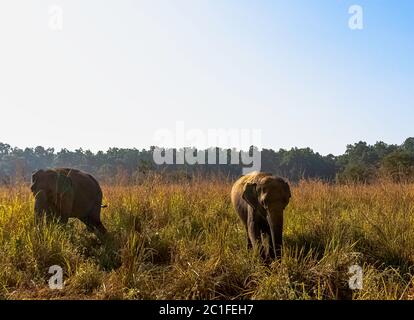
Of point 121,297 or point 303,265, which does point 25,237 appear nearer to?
point 121,297

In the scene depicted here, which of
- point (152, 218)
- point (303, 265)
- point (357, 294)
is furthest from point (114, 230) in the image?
point (357, 294)

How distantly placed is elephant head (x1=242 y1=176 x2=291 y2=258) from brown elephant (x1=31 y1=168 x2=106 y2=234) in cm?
275

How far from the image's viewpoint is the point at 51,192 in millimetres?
6547

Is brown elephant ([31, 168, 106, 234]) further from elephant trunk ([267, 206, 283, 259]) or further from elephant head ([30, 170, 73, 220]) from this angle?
elephant trunk ([267, 206, 283, 259])

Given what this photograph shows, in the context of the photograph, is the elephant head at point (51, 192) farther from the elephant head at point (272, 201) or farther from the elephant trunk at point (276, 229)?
the elephant trunk at point (276, 229)

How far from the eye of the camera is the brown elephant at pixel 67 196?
21.0 ft

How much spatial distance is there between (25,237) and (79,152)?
64.4m

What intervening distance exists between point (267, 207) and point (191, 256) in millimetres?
1194

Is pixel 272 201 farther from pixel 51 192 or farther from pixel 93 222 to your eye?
→ pixel 51 192

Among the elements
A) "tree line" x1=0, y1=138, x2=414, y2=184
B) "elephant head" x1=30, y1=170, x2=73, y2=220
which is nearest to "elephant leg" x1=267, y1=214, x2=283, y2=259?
"elephant head" x1=30, y1=170, x2=73, y2=220

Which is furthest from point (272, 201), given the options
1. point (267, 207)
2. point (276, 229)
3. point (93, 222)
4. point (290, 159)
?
point (290, 159)

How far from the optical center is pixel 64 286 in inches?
179


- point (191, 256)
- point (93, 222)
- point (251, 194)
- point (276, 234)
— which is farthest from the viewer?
point (93, 222)

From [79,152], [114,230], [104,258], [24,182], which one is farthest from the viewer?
[79,152]
